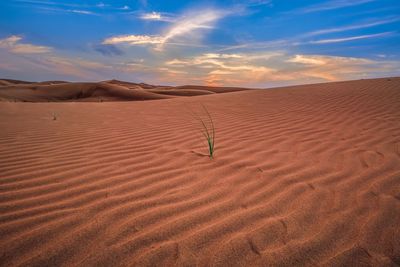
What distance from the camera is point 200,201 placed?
2.03 meters

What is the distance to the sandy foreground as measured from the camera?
1.48 m

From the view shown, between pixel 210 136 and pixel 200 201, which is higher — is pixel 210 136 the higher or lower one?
the higher one

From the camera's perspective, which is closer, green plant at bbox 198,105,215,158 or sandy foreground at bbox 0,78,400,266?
sandy foreground at bbox 0,78,400,266

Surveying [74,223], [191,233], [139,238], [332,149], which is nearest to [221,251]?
[191,233]

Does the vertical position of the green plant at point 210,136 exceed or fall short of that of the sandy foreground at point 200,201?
it exceeds it

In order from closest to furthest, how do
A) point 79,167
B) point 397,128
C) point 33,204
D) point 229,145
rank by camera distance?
point 33,204, point 79,167, point 229,145, point 397,128

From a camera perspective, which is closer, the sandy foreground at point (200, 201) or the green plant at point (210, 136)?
the sandy foreground at point (200, 201)

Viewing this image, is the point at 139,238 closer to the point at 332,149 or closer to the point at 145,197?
the point at 145,197

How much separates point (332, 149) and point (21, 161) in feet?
12.1

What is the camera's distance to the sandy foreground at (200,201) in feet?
4.85

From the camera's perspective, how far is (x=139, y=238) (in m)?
1.59

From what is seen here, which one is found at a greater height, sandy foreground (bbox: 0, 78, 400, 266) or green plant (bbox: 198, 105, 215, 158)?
green plant (bbox: 198, 105, 215, 158)

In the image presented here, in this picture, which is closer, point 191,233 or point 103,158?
point 191,233

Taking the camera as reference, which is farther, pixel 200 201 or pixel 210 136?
pixel 210 136
